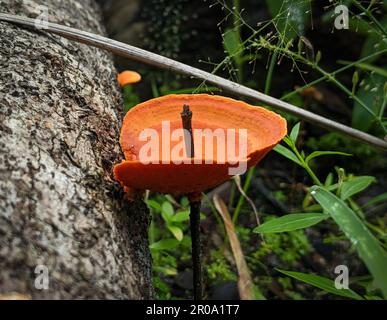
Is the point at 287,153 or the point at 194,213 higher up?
the point at 287,153

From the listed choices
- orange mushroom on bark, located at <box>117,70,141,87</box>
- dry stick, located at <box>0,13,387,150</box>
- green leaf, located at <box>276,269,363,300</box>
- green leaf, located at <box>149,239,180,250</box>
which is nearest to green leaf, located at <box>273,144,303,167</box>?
dry stick, located at <box>0,13,387,150</box>

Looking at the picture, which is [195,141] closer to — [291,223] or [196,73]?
[196,73]

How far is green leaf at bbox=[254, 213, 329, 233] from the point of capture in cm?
157

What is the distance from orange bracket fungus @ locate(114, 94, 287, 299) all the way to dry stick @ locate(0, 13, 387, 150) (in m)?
0.09

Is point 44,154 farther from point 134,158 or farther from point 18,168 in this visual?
point 134,158

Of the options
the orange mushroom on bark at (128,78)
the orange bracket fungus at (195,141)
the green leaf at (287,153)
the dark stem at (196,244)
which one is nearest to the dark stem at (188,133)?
the orange bracket fungus at (195,141)

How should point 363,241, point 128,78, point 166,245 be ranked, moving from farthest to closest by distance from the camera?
point 128,78
point 166,245
point 363,241

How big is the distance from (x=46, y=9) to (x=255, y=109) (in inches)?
43.6

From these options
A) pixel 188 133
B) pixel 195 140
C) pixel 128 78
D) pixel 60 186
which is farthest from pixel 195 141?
pixel 128 78

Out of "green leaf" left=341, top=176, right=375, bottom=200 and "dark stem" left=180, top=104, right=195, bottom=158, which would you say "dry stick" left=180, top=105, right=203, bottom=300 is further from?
"green leaf" left=341, top=176, right=375, bottom=200

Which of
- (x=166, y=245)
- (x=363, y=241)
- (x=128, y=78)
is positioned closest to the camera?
(x=363, y=241)

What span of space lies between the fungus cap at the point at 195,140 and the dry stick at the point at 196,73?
0.08m

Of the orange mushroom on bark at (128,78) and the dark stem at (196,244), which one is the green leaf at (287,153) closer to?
the dark stem at (196,244)

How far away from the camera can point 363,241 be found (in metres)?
1.28
